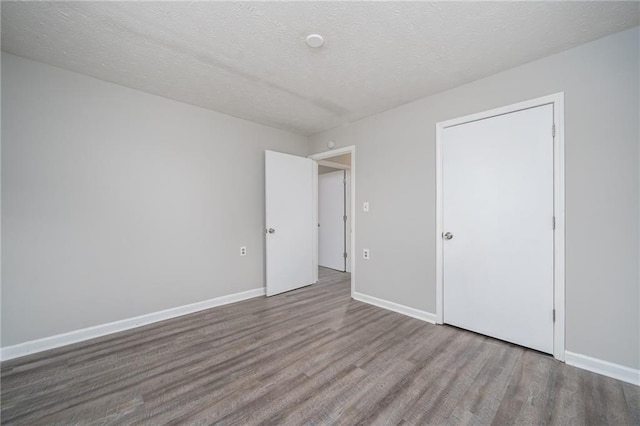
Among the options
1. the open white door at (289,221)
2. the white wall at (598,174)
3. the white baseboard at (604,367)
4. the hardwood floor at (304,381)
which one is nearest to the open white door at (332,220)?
the open white door at (289,221)

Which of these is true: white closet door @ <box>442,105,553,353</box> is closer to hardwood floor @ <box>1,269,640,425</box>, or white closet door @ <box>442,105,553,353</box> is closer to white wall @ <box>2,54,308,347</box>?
hardwood floor @ <box>1,269,640,425</box>

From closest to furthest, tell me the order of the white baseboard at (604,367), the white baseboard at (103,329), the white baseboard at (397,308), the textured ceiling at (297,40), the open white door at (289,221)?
the textured ceiling at (297,40) < the white baseboard at (604,367) < the white baseboard at (103,329) < the white baseboard at (397,308) < the open white door at (289,221)

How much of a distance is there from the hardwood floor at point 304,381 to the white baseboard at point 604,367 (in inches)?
2.5

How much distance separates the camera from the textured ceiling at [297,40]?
5.12 feet

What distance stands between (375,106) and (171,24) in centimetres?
208

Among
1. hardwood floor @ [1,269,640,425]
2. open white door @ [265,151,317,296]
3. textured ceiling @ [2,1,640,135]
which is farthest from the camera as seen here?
open white door @ [265,151,317,296]

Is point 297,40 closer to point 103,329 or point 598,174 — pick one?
point 598,174

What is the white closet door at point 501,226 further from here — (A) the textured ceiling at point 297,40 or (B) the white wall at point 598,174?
(A) the textured ceiling at point 297,40

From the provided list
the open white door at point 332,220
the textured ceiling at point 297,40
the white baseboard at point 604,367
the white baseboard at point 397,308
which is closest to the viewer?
the textured ceiling at point 297,40

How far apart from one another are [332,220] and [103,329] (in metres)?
3.79

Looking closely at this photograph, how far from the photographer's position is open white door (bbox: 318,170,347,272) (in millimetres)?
5055

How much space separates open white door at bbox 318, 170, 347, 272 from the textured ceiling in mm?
2632

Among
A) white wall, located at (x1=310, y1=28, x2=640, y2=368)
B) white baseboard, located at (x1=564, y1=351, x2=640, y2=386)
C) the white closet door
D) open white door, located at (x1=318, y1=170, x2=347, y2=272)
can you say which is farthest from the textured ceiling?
open white door, located at (x1=318, y1=170, x2=347, y2=272)

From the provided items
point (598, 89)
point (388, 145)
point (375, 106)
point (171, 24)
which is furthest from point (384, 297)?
point (171, 24)
